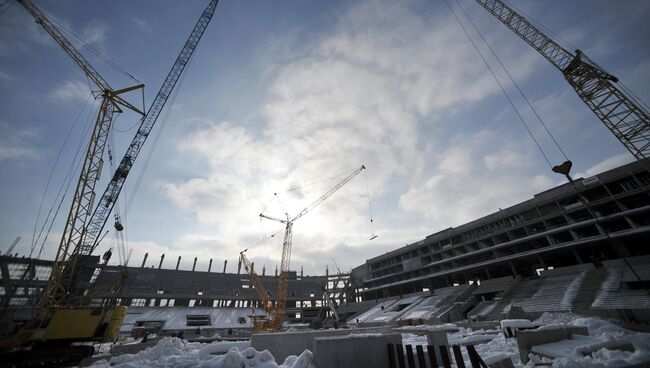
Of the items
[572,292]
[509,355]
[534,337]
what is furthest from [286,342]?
[572,292]

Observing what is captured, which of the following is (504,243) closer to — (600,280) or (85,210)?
(600,280)

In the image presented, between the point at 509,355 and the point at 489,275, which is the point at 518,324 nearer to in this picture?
the point at 509,355

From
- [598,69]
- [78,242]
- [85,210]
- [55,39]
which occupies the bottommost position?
[78,242]

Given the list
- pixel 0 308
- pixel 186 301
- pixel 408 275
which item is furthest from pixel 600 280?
pixel 186 301

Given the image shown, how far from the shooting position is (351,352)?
11305 millimetres

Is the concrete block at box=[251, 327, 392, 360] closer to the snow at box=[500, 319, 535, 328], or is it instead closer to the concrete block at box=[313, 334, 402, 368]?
the concrete block at box=[313, 334, 402, 368]

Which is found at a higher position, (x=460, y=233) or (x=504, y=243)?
Answer: (x=460, y=233)

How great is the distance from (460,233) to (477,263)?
25.0 feet

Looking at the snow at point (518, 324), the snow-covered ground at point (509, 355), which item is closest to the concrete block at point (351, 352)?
the snow-covered ground at point (509, 355)

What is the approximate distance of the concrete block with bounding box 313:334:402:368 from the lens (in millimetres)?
11070

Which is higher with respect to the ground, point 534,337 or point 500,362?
point 534,337

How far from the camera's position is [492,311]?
3609 centimetres

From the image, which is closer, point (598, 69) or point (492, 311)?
point (598, 69)

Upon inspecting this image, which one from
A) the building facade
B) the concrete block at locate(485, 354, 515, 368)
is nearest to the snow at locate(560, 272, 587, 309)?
the building facade
